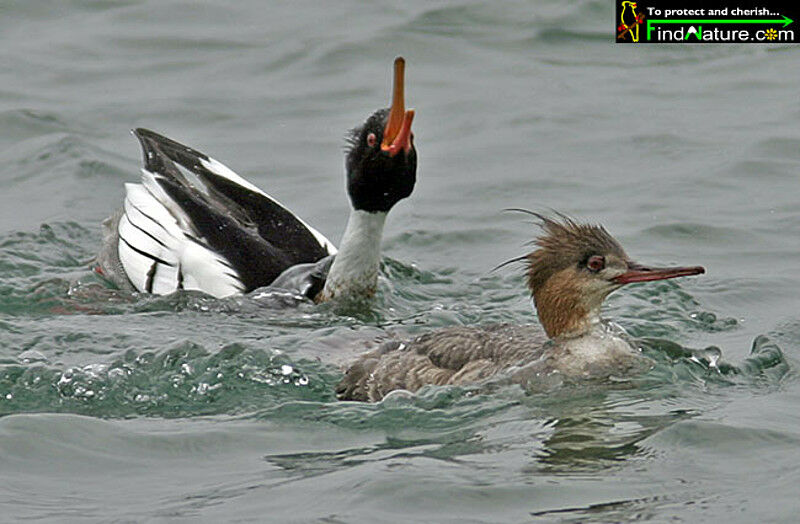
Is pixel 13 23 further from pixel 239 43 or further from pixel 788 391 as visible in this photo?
pixel 788 391

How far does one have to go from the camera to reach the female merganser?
9.08m

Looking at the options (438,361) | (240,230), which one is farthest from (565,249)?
(240,230)

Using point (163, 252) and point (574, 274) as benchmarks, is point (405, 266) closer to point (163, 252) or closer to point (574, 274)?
point (163, 252)

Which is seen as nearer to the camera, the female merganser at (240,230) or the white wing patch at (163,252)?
the female merganser at (240,230)

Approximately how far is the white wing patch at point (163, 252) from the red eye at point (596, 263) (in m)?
2.52

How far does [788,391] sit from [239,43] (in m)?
7.83

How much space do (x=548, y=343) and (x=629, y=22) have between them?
6.48 meters

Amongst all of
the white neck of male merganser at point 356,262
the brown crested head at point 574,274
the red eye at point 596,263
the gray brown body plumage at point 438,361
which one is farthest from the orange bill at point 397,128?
the red eye at point 596,263

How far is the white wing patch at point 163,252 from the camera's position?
31.2 ft

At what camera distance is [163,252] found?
385 inches

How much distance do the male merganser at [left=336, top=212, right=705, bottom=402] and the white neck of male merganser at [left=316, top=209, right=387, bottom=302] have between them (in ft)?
5.05

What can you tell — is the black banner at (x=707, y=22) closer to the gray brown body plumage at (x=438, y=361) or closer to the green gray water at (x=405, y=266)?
the green gray water at (x=405, y=266)

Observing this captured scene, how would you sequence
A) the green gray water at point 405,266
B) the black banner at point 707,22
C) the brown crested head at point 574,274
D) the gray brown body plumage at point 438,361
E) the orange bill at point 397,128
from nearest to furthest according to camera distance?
the green gray water at point 405,266 < the gray brown body plumage at point 438,361 < the brown crested head at point 574,274 < the orange bill at point 397,128 < the black banner at point 707,22

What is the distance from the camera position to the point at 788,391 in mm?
7598
